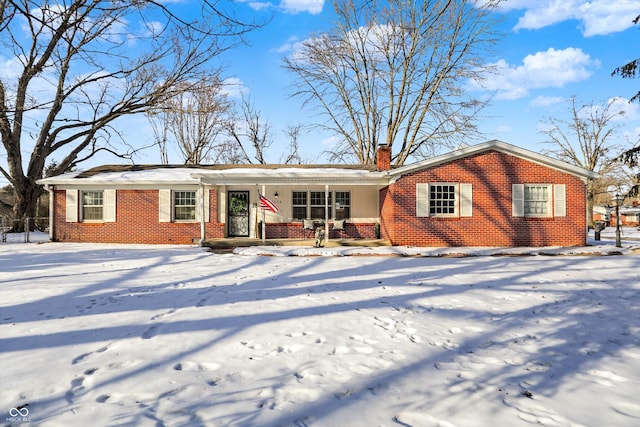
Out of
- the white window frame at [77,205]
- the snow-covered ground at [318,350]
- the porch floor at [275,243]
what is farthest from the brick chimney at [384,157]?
the white window frame at [77,205]

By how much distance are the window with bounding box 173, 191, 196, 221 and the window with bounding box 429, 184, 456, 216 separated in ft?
31.1

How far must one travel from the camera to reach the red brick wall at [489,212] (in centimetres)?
1234

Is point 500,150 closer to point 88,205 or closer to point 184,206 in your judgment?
point 184,206

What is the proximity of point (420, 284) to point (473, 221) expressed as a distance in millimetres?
7238

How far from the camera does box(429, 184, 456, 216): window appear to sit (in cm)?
1250

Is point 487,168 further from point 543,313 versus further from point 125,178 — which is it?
point 125,178

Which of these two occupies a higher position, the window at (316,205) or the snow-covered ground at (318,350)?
the window at (316,205)

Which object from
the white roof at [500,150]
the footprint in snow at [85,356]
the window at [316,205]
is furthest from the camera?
the window at [316,205]

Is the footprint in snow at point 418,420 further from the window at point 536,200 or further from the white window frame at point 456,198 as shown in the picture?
the window at point 536,200

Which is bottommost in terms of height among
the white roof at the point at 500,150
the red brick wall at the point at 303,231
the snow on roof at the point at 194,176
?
the red brick wall at the point at 303,231

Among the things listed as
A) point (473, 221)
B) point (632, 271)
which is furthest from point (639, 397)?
point (473, 221)

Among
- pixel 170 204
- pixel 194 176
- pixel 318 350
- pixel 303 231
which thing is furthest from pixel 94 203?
pixel 318 350

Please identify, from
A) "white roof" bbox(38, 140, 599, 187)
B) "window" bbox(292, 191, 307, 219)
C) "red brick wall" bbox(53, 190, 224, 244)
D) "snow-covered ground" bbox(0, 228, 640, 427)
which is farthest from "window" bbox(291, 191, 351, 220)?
"snow-covered ground" bbox(0, 228, 640, 427)

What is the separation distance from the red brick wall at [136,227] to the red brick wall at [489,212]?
25.0 feet
